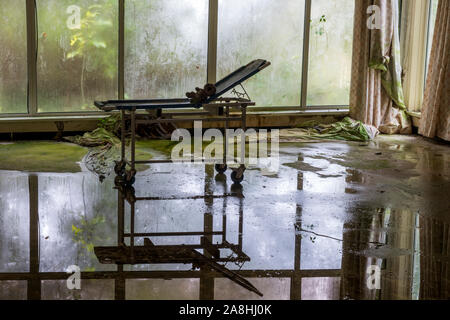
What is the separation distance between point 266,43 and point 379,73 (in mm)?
1479

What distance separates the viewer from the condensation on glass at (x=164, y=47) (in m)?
7.63

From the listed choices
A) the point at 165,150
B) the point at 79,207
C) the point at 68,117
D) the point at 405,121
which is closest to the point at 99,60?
the point at 68,117

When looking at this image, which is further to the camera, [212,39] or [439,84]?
[212,39]

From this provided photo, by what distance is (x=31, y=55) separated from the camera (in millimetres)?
7332

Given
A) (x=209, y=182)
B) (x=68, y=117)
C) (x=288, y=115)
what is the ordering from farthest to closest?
(x=288, y=115), (x=68, y=117), (x=209, y=182)

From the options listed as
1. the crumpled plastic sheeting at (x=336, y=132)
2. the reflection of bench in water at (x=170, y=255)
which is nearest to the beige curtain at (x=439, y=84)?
the crumpled plastic sheeting at (x=336, y=132)

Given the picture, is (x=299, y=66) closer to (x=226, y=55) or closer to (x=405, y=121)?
(x=226, y=55)

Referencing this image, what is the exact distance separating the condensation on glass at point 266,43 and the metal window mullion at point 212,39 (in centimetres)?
7

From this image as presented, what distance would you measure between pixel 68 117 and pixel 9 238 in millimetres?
3801

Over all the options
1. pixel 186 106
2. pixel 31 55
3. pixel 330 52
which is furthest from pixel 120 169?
pixel 330 52

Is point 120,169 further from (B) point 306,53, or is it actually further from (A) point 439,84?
(A) point 439,84

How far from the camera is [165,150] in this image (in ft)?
22.4

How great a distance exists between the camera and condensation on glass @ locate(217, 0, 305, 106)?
A: 7883mm

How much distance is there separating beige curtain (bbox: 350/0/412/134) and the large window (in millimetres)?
319
